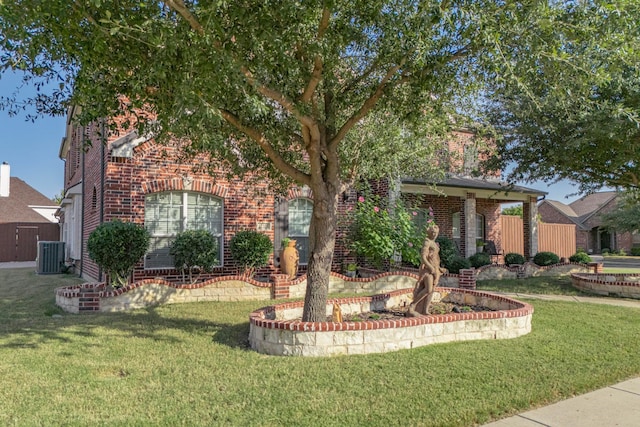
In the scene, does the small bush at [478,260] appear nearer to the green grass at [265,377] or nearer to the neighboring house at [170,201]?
the neighboring house at [170,201]

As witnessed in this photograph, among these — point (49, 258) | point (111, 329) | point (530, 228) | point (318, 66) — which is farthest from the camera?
point (530, 228)

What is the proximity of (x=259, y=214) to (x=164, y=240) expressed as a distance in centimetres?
255

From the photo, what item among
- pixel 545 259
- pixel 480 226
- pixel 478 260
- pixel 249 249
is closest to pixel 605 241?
pixel 480 226

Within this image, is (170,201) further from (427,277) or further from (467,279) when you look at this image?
(467,279)

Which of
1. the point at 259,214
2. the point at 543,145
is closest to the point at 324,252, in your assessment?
the point at 259,214

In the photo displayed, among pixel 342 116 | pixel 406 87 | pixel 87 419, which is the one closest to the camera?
pixel 87 419

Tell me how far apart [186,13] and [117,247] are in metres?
6.02

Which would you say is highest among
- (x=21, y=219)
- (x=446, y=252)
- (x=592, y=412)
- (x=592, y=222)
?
(x=592, y=222)

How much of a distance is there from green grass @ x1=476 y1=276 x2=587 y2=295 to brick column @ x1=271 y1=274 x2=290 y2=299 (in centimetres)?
563

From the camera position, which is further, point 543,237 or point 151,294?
point 543,237

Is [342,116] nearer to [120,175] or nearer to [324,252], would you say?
[324,252]

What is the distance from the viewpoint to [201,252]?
1057 cm

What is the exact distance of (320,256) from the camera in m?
6.44

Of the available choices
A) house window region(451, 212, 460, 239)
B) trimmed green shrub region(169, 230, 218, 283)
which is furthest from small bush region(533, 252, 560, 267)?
trimmed green shrub region(169, 230, 218, 283)
